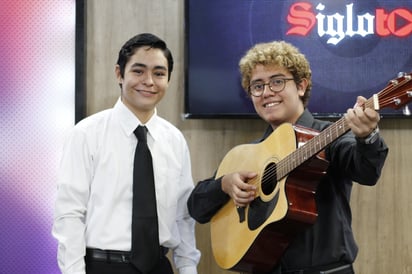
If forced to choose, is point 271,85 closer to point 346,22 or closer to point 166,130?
point 166,130

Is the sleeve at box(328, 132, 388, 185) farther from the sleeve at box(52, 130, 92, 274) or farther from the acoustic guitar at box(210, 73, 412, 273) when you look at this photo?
the sleeve at box(52, 130, 92, 274)

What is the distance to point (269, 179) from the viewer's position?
70.2 inches

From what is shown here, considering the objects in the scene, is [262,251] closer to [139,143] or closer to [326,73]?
[139,143]

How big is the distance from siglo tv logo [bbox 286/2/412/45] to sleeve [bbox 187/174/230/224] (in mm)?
904

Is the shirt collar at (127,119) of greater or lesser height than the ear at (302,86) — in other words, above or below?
below

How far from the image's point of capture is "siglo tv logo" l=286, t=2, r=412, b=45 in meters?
2.39

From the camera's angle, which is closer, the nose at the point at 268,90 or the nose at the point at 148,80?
the nose at the point at 268,90

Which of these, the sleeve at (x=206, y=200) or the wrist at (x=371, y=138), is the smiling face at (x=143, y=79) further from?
the wrist at (x=371, y=138)

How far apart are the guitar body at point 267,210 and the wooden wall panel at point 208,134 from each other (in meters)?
0.50

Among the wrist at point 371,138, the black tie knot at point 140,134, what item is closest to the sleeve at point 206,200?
the black tie knot at point 140,134

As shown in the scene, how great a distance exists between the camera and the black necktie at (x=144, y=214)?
1932 mm

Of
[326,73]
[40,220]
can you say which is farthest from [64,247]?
[326,73]

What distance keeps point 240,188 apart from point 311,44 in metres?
0.94

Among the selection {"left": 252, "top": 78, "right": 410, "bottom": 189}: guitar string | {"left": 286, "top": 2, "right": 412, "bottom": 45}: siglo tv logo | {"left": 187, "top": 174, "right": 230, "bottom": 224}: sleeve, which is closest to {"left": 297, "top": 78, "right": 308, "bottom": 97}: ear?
{"left": 252, "top": 78, "right": 410, "bottom": 189}: guitar string
